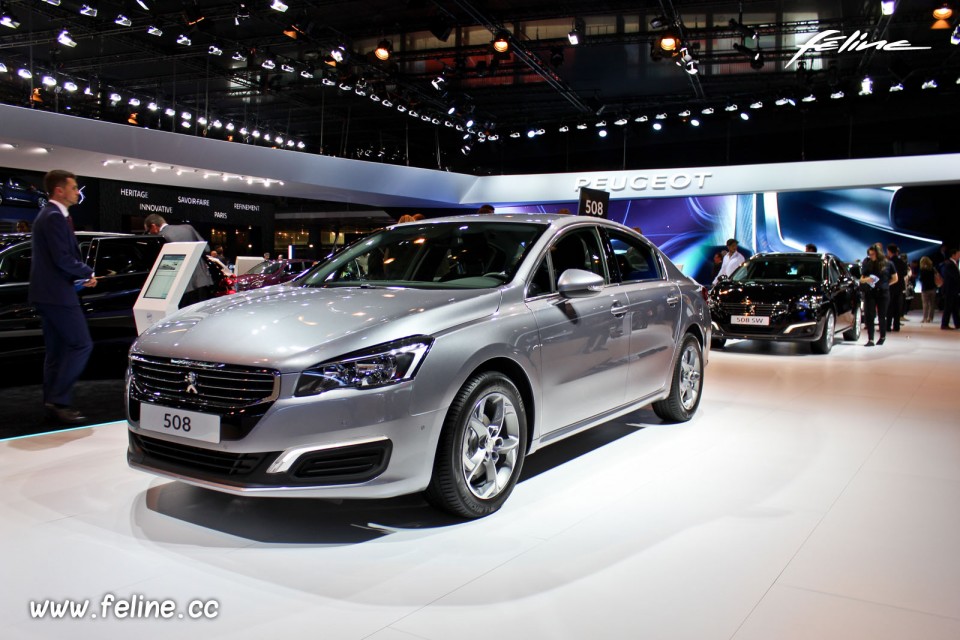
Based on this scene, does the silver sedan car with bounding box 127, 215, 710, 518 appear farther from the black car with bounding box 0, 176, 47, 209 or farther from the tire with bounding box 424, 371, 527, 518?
the black car with bounding box 0, 176, 47, 209

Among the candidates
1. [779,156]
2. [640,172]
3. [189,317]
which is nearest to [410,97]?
[640,172]

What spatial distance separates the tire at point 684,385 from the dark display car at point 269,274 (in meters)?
10.0

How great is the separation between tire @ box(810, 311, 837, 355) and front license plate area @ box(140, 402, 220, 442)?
838 cm

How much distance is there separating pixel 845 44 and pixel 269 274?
41.6ft

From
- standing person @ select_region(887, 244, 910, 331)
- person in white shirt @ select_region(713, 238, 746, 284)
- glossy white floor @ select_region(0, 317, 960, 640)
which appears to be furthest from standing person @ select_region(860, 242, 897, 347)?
glossy white floor @ select_region(0, 317, 960, 640)

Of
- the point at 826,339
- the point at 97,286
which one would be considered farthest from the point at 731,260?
the point at 97,286

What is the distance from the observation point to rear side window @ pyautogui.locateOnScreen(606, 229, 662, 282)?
4395 millimetres

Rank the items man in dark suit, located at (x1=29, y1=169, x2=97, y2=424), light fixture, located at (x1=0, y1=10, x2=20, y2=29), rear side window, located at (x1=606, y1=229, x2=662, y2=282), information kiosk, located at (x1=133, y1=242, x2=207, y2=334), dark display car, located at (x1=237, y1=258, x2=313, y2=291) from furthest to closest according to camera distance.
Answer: dark display car, located at (x1=237, y1=258, x2=313, y2=291)
light fixture, located at (x1=0, y1=10, x2=20, y2=29)
information kiosk, located at (x1=133, y1=242, x2=207, y2=334)
man in dark suit, located at (x1=29, y1=169, x2=97, y2=424)
rear side window, located at (x1=606, y1=229, x2=662, y2=282)

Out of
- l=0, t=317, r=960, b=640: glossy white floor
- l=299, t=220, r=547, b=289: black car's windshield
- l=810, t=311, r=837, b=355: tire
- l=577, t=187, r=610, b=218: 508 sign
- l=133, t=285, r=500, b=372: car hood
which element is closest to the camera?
l=0, t=317, r=960, b=640: glossy white floor

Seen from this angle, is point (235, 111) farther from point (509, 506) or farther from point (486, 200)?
point (509, 506)

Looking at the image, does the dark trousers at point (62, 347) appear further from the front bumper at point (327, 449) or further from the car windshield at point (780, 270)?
the car windshield at point (780, 270)

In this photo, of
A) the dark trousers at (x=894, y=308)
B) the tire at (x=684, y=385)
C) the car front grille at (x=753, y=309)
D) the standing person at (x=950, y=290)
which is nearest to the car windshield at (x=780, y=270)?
the car front grille at (x=753, y=309)

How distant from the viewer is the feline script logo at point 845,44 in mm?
14031

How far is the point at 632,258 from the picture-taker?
4.62 meters
